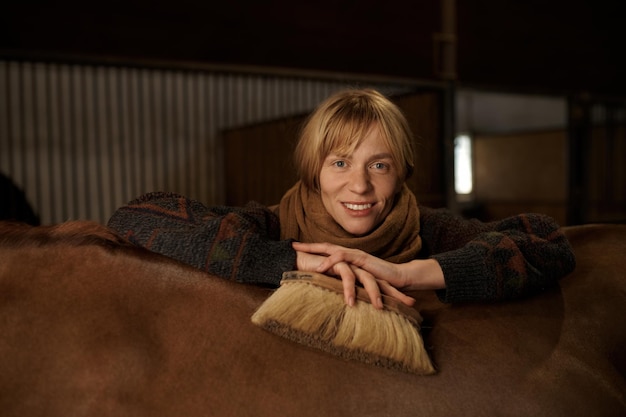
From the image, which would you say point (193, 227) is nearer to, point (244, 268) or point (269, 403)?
point (244, 268)

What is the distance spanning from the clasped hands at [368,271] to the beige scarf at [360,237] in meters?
0.14

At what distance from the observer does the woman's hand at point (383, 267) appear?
79 centimetres

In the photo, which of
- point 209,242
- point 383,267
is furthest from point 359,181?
point 209,242

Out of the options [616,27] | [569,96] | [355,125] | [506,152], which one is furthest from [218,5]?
[506,152]

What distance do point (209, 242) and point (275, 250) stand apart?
0.09 m

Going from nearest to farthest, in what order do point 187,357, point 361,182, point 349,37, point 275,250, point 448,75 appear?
point 187,357
point 275,250
point 361,182
point 349,37
point 448,75

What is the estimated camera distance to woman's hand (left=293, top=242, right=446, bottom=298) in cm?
79

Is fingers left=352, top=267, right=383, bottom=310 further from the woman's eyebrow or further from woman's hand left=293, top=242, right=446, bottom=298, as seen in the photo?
the woman's eyebrow

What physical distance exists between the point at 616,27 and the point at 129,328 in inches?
121

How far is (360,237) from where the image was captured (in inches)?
38.6

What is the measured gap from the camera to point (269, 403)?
2.20ft

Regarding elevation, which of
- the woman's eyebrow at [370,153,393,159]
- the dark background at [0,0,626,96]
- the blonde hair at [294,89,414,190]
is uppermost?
the dark background at [0,0,626,96]

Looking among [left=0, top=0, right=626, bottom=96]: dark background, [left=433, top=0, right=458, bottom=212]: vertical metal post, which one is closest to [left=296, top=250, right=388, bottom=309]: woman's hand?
[left=0, top=0, right=626, bottom=96]: dark background

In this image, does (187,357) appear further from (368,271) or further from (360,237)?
(360,237)
